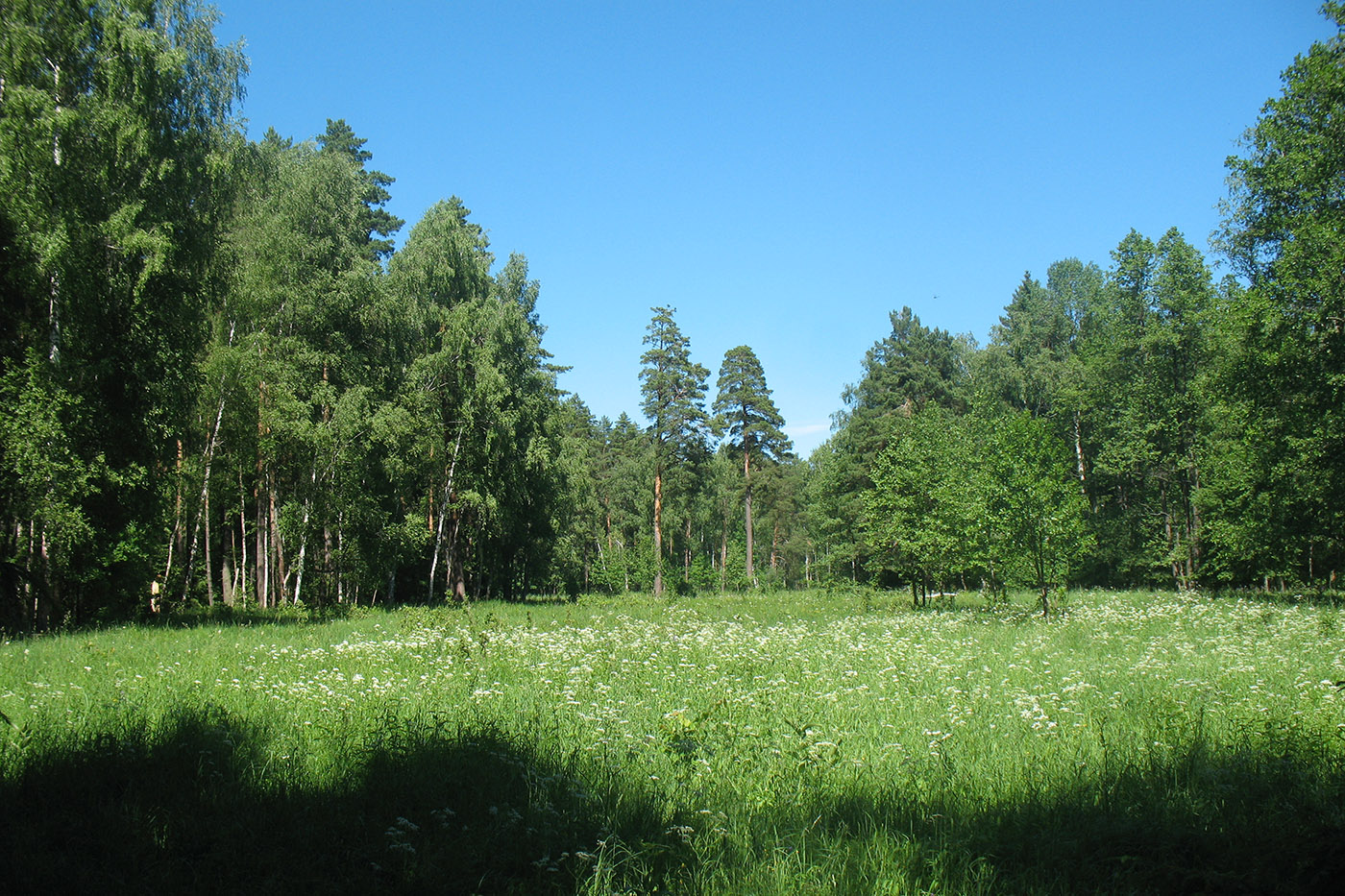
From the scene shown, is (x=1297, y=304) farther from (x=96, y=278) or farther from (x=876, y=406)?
(x=96, y=278)

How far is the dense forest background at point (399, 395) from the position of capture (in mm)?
15508

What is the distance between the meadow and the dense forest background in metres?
3.62

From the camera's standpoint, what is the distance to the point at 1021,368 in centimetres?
4850

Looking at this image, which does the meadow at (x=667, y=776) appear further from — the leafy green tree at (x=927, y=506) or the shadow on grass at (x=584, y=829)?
the leafy green tree at (x=927, y=506)

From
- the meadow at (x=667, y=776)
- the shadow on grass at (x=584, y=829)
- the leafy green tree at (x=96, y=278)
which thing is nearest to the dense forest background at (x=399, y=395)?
the leafy green tree at (x=96, y=278)

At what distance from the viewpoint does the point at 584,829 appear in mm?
4602

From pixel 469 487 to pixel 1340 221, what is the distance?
29847 millimetres

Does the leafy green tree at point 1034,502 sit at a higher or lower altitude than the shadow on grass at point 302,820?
higher

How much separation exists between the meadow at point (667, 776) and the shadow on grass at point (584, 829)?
0.9 inches

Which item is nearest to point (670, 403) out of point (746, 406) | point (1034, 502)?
point (746, 406)

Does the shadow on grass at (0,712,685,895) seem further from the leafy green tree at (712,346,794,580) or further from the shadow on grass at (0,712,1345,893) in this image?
the leafy green tree at (712,346,794,580)

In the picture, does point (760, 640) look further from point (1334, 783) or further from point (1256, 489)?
point (1256, 489)

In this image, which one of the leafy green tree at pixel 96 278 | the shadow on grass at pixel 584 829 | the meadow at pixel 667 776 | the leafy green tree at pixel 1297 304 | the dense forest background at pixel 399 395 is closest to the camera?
the shadow on grass at pixel 584 829

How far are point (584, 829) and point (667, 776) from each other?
1.06 meters
